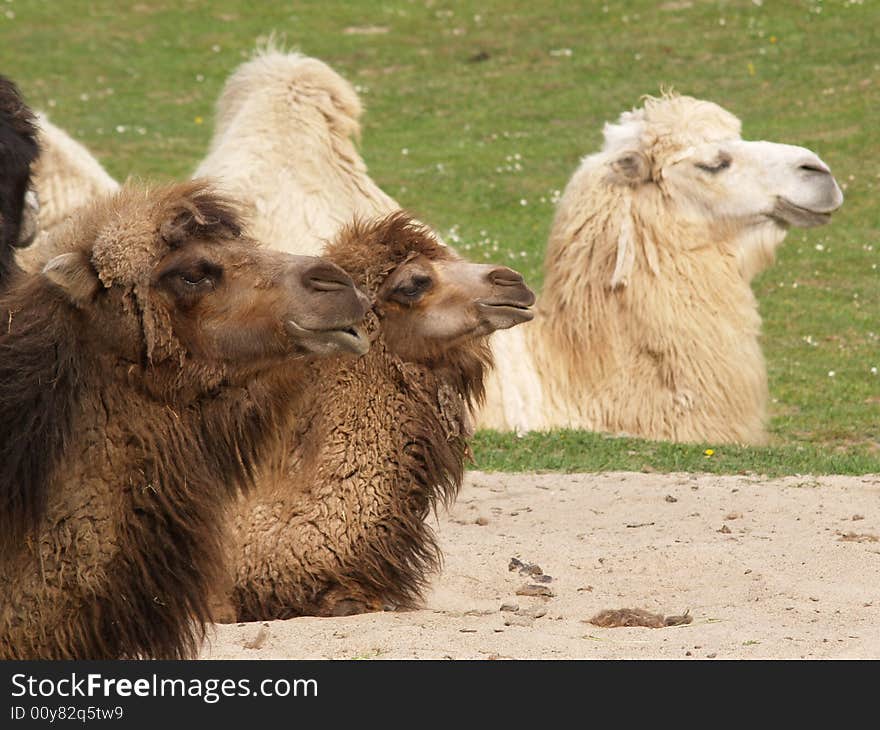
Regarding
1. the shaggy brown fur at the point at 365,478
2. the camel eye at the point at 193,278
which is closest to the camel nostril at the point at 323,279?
the camel eye at the point at 193,278

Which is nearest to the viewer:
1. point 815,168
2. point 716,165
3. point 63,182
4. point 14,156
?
point 14,156

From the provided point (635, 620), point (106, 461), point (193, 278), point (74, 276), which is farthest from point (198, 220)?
point (635, 620)

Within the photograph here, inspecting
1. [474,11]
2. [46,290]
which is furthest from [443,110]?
[46,290]

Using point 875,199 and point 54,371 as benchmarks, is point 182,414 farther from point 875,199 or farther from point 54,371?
point 875,199

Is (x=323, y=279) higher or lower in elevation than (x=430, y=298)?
higher

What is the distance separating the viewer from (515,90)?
23250mm

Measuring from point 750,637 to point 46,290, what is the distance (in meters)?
2.31

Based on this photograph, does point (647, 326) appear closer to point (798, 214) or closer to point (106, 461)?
point (798, 214)

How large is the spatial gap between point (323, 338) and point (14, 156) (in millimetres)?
2674

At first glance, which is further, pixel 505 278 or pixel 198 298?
pixel 505 278

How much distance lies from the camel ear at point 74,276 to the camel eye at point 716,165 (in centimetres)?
561

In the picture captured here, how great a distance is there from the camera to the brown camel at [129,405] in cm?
427

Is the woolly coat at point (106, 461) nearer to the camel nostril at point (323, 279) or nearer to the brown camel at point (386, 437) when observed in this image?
the camel nostril at point (323, 279)

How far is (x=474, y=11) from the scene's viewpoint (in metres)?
26.8
